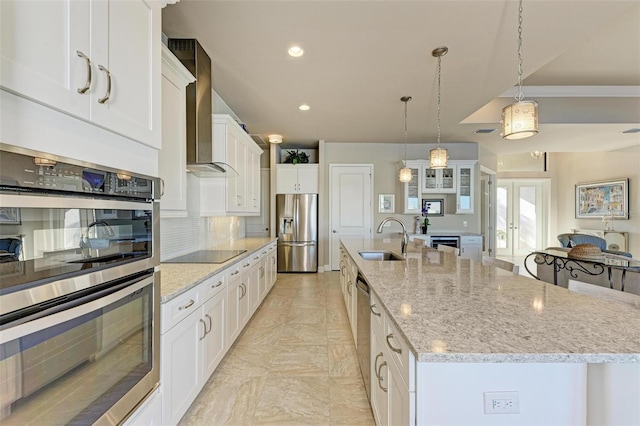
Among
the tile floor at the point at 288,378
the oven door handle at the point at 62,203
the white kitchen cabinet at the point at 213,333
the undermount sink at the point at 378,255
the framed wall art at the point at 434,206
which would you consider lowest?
the tile floor at the point at 288,378

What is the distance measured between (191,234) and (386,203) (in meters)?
4.39

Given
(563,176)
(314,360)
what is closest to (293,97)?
(314,360)

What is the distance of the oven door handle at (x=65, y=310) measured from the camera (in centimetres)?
69

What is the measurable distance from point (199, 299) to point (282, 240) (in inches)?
160

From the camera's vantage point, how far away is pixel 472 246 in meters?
5.71

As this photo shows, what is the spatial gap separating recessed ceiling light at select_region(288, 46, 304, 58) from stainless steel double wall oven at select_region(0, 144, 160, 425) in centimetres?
200

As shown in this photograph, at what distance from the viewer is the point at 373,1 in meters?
2.00

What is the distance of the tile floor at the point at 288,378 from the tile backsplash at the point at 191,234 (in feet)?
3.47

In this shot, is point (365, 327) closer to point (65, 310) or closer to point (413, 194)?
point (65, 310)

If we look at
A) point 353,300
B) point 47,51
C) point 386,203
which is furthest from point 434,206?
point 47,51

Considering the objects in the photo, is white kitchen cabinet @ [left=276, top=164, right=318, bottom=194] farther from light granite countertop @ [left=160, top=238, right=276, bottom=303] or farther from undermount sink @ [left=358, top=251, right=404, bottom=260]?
light granite countertop @ [left=160, top=238, right=276, bottom=303]

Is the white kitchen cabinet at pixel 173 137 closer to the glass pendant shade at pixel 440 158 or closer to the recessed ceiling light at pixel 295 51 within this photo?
the recessed ceiling light at pixel 295 51

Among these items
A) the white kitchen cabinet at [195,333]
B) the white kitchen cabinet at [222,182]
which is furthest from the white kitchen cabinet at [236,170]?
the white kitchen cabinet at [195,333]

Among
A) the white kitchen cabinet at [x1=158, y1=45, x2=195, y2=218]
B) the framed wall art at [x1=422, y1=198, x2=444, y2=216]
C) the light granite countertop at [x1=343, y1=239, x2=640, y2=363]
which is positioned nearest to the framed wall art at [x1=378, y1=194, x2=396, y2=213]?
the framed wall art at [x1=422, y1=198, x2=444, y2=216]
